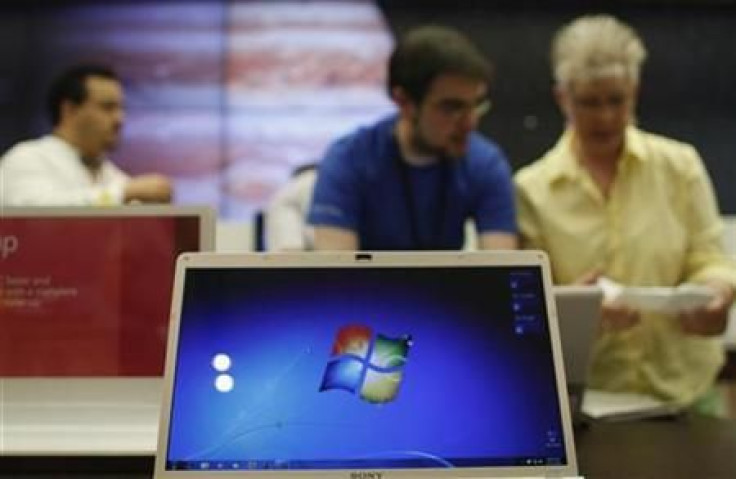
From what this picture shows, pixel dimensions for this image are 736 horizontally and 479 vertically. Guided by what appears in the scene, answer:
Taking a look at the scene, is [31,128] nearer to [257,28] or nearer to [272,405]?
[257,28]

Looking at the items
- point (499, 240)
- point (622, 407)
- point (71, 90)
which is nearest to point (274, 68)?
point (71, 90)

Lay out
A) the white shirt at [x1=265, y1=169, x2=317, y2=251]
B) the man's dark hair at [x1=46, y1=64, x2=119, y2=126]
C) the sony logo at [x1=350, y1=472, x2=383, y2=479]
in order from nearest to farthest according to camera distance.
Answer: the sony logo at [x1=350, y1=472, x2=383, y2=479], the man's dark hair at [x1=46, y1=64, x2=119, y2=126], the white shirt at [x1=265, y1=169, x2=317, y2=251]

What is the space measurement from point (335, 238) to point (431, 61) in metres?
0.41

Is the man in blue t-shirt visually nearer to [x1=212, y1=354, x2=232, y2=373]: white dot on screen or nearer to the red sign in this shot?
the red sign

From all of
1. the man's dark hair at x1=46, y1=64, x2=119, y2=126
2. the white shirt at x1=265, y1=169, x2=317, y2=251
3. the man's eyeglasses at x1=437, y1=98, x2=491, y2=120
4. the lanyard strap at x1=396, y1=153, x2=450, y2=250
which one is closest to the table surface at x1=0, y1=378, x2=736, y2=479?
the lanyard strap at x1=396, y1=153, x2=450, y2=250

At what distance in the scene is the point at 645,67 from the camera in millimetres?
4055

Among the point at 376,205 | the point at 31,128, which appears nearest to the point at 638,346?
the point at 376,205

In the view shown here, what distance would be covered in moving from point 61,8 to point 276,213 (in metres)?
1.52

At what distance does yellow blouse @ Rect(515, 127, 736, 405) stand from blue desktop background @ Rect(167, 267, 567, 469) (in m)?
0.87

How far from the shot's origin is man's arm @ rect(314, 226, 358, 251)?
1.84 metres

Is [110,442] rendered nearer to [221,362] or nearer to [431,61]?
[221,362]

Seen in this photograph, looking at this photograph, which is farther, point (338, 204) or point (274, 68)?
point (274, 68)

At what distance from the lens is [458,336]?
1.06 metres

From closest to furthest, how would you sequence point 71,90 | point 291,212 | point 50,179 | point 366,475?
point 366,475 → point 50,179 → point 71,90 → point 291,212
